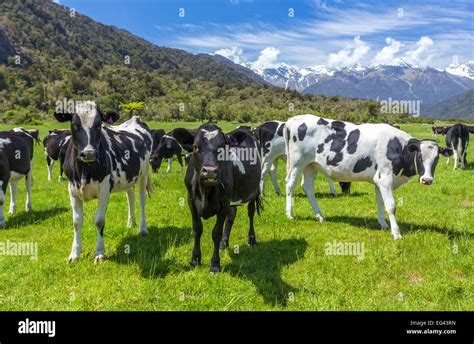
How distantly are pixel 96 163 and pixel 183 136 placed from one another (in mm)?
1782

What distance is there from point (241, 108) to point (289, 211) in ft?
253

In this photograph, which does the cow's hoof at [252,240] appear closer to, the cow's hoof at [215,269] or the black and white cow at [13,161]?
the cow's hoof at [215,269]

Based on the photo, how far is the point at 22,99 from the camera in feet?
258

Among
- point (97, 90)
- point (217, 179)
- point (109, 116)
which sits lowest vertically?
point (217, 179)

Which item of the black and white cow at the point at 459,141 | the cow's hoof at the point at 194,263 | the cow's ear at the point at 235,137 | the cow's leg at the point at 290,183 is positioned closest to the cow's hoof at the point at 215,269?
the cow's hoof at the point at 194,263

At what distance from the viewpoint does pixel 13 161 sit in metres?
10.6

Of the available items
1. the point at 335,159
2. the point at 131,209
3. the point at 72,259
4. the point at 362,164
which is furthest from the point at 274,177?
the point at 72,259

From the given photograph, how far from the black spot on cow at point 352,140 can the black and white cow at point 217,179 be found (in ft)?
9.05

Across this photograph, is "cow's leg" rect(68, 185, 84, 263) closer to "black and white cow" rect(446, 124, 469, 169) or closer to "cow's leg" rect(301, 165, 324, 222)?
"cow's leg" rect(301, 165, 324, 222)

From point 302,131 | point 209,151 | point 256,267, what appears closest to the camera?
point 209,151

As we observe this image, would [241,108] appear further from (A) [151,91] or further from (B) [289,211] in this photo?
(B) [289,211]

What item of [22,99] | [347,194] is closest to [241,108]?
[22,99]

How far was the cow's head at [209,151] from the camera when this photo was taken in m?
5.52

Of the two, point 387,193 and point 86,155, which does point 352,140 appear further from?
point 86,155
